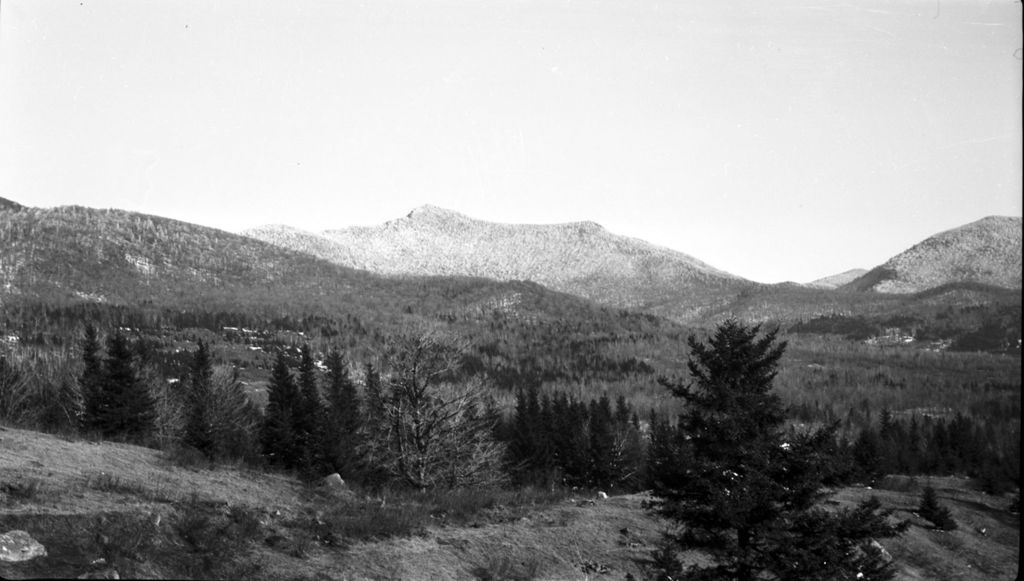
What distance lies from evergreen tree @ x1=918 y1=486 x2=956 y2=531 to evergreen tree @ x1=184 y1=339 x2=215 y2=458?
1031 inches

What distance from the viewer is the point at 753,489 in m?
13.1

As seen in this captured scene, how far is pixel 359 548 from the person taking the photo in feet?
43.2

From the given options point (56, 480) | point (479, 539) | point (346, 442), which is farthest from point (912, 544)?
point (346, 442)

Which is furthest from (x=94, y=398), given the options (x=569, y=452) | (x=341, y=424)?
(x=569, y=452)

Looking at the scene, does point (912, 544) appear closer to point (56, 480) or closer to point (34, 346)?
point (56, 480)

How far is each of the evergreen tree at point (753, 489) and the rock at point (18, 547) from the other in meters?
9.92

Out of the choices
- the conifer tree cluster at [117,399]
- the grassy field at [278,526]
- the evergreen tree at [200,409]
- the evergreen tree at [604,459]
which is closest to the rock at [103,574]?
the grassy field at [278,526]

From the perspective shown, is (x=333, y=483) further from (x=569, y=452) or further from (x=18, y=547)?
(x=569, y=452)

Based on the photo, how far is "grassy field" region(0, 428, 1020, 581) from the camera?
10445mm

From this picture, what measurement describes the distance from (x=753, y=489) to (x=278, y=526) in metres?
8.73

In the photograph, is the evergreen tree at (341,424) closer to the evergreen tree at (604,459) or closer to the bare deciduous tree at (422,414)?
the bare deciduous tree at (422,414)

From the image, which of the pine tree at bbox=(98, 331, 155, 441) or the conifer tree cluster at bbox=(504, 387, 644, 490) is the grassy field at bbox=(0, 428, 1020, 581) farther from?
the conifer tree cluster at bbox=(504, 387, 644, 490)

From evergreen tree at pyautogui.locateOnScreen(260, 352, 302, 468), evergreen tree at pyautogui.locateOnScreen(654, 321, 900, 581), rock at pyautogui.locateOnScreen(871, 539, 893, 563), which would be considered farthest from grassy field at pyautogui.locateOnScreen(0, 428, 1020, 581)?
evergreen tree at pyautogui.locateOnScreen(260, 352, 302, 468)

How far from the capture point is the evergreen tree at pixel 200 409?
31781 mm
